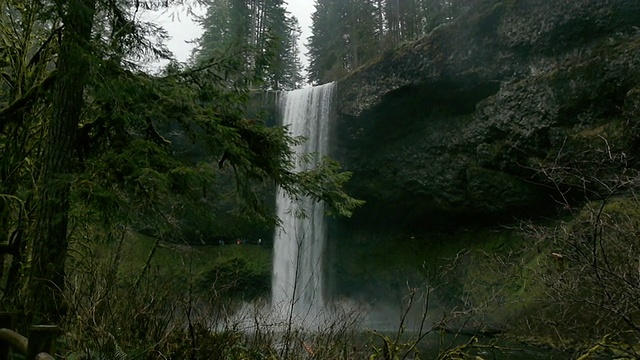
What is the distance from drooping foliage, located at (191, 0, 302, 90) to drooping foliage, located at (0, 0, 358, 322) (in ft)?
0.20

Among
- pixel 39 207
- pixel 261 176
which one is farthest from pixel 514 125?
pixel 39 207

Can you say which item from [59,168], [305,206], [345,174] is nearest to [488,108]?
[305,206]

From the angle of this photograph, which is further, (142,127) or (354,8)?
(354,8)

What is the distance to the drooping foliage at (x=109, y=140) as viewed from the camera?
5.10m

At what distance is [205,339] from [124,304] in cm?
74

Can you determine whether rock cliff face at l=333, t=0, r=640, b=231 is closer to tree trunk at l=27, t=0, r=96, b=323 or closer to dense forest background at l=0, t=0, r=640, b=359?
dense forest background at l=0, t=0, r=640, b=359

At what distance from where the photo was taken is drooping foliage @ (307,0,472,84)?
29.0 meters

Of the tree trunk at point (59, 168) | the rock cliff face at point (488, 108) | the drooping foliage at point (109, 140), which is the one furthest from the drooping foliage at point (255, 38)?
the rock cliff face at point (488, 108)

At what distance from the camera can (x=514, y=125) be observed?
1823cm

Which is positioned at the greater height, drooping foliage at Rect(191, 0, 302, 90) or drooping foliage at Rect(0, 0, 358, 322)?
drooping foliage at Rect(191, 0, 302, 90)

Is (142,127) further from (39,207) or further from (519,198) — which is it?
(519,198)

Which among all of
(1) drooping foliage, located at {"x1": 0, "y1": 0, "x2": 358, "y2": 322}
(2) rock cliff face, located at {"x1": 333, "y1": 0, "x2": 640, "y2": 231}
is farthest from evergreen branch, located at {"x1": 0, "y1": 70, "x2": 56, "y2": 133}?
(2) rock cliff face, located at {"x1": 333, "y1": 0, "x2": 640, "y2": 231}

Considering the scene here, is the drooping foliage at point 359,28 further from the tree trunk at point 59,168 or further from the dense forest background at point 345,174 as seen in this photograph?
the tree trunk at point 59,168

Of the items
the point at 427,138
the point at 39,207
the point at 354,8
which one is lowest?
the point at 39,207
